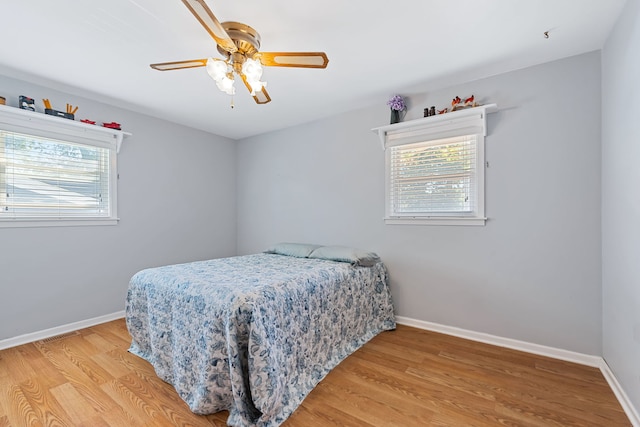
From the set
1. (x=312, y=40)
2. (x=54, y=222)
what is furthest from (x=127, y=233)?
(x=312, y=40)

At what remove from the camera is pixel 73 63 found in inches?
86.7

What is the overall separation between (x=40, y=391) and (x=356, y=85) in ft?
10.6

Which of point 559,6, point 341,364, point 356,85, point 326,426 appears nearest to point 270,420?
point 326,426

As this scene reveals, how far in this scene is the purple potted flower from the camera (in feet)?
8.97

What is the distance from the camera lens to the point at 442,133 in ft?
8.56

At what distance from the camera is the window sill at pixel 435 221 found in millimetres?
2460

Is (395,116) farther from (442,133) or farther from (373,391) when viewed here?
(373,391)

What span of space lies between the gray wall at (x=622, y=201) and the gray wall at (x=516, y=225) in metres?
0.11

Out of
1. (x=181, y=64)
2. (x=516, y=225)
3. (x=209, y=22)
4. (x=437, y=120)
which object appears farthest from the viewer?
(x=437, y=120)

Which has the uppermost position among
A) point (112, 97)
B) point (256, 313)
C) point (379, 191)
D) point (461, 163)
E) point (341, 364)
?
point (112, 97)

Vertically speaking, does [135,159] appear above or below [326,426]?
above

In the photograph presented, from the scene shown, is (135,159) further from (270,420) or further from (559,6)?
(559,6)

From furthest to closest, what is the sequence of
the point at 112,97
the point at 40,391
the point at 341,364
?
the point at 112,97 → the point at 341,364 → the point at 40,391

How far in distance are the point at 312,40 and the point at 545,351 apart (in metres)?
2.92
